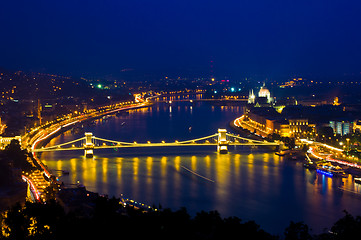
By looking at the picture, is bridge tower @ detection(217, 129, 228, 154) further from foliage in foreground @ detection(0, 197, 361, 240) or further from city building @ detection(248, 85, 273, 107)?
city building @ detection(248, 85, 273, 107)

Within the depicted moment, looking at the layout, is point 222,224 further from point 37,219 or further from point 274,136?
point 274,136

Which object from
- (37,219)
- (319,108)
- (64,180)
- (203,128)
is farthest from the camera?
(319,108)

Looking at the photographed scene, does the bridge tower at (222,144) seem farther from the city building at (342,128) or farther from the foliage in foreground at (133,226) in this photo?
the foliage in foreground at (133,226)

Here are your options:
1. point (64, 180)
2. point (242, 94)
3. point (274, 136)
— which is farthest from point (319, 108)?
point (242, 94)

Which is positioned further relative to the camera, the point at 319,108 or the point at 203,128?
the point at 319,108

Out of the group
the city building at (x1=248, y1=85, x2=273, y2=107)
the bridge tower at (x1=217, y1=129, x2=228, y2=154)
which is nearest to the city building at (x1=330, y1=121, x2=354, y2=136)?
the bridge tower at (x1=217, y1=129, x2=228, y2=154)

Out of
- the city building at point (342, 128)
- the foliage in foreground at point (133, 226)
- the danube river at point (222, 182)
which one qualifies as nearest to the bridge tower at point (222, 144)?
the danube river at point (222, 182)
